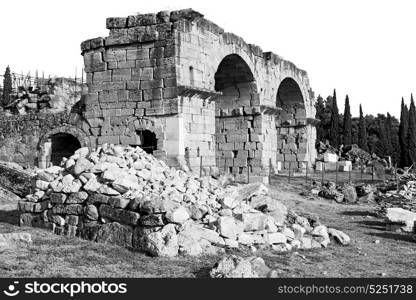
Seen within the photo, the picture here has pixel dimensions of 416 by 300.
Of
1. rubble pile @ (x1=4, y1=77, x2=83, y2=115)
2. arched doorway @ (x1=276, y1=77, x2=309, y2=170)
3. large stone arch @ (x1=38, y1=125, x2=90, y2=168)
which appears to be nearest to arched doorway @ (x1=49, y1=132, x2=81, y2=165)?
large stone arch @ (x1=38, y1=125, x2=90, y2=168)

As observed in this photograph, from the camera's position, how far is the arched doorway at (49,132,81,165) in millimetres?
15752

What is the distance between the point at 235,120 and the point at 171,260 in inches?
499

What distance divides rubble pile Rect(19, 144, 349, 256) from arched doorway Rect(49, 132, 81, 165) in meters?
A: 6.62

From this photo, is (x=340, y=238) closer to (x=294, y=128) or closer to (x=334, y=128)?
(x=294, y=128)

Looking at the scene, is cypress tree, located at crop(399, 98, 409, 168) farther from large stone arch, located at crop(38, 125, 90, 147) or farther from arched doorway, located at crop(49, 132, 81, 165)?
large stone arch, located at crop(38, 125, 90, 147)

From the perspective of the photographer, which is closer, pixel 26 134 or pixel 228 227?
pixel 228 227

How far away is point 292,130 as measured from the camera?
83.4ft

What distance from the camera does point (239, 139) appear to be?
62.2 feet

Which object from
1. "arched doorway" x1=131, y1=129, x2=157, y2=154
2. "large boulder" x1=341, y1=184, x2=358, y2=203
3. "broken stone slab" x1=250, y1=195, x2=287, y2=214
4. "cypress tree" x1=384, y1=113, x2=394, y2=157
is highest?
"cypress tree" x1=384, y1=113, x2=394, y2=157

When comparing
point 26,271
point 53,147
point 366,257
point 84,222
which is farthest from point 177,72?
point 26,271

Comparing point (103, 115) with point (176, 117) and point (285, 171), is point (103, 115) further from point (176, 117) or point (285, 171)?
point (285, 171)

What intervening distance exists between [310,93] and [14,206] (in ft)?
60.5

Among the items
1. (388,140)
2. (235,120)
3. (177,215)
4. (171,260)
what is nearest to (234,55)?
(235,120)

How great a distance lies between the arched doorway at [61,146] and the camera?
620 inches
